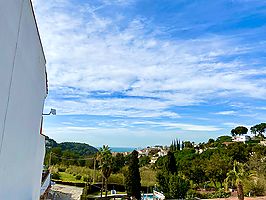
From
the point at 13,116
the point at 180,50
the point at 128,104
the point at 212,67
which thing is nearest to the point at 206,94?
the point at 128,104

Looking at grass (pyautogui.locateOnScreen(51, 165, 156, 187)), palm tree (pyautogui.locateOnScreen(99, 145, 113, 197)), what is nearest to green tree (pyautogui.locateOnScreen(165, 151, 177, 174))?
grass (pyautogui.locateOnScreen(51, 165, 156, 187))

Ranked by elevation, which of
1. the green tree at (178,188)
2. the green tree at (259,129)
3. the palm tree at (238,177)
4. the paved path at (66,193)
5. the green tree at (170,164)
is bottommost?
the paved path at (66,193)

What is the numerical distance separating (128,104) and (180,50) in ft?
31.3

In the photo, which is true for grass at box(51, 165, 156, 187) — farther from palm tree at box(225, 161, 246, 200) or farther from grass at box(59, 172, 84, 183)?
palm tree at box(225, 161, 246, 200)

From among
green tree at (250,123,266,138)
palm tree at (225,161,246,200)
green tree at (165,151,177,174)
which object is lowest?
palm tree at (225,161,246,200)

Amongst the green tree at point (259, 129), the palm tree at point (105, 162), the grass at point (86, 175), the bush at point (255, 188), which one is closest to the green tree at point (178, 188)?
the bush at point (255, 188)

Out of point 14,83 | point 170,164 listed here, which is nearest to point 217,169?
point 170,164

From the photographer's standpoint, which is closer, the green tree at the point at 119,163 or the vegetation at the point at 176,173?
the vegetation at the point at 176,173

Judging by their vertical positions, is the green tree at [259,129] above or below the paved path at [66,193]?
above

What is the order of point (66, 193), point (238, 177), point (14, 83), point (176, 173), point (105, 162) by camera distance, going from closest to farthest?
point (14, 83) < point (238, 177) < point (66, 193) < point (176, 173) < point (105, 162)

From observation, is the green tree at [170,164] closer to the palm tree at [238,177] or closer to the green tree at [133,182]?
the green tree at [133,182]

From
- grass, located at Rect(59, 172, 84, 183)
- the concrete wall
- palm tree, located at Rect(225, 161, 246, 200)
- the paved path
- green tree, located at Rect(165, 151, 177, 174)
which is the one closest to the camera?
the concrete wall

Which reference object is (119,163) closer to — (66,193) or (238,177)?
(66,193)

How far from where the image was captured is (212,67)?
12969 millimetres
